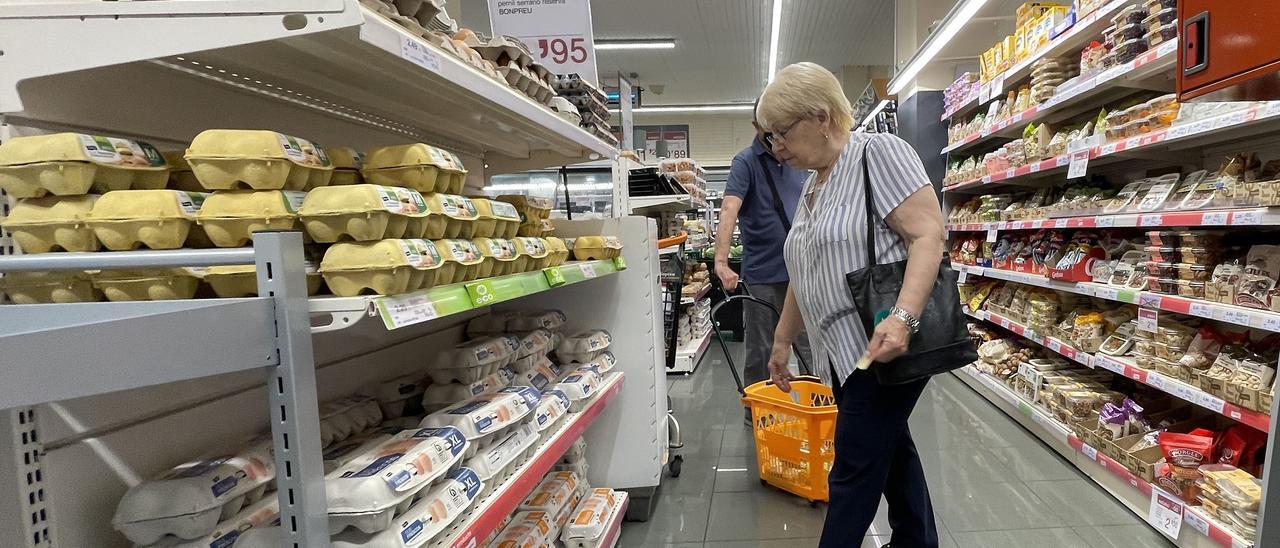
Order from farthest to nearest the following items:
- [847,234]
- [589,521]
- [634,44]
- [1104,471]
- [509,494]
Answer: [634,44] → [1104,471] → [589,521] → [847,234] → [509,494]

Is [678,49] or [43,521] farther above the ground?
[678,49]

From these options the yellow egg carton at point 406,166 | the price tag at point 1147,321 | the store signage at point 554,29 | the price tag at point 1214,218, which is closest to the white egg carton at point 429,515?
the yellow egg carton at point 406,166

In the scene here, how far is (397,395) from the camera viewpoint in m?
1.78

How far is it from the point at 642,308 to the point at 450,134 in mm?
1021

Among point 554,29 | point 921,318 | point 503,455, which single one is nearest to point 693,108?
point 554,29

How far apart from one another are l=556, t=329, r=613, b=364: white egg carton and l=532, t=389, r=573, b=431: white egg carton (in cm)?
39

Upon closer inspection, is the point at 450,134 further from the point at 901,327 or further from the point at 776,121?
the point at 901,327

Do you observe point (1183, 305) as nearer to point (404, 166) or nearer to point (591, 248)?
point (591, 248)

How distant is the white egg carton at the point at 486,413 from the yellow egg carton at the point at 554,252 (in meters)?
0.41

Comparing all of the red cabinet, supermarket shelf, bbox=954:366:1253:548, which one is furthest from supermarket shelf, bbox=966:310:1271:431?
the red cabinet

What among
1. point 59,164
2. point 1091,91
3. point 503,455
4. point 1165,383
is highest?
point 1091,91

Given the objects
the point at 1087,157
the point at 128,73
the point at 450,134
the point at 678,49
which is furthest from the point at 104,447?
the point at 678,49

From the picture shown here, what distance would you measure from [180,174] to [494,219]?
2.05 ft

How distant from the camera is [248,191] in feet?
3.36
